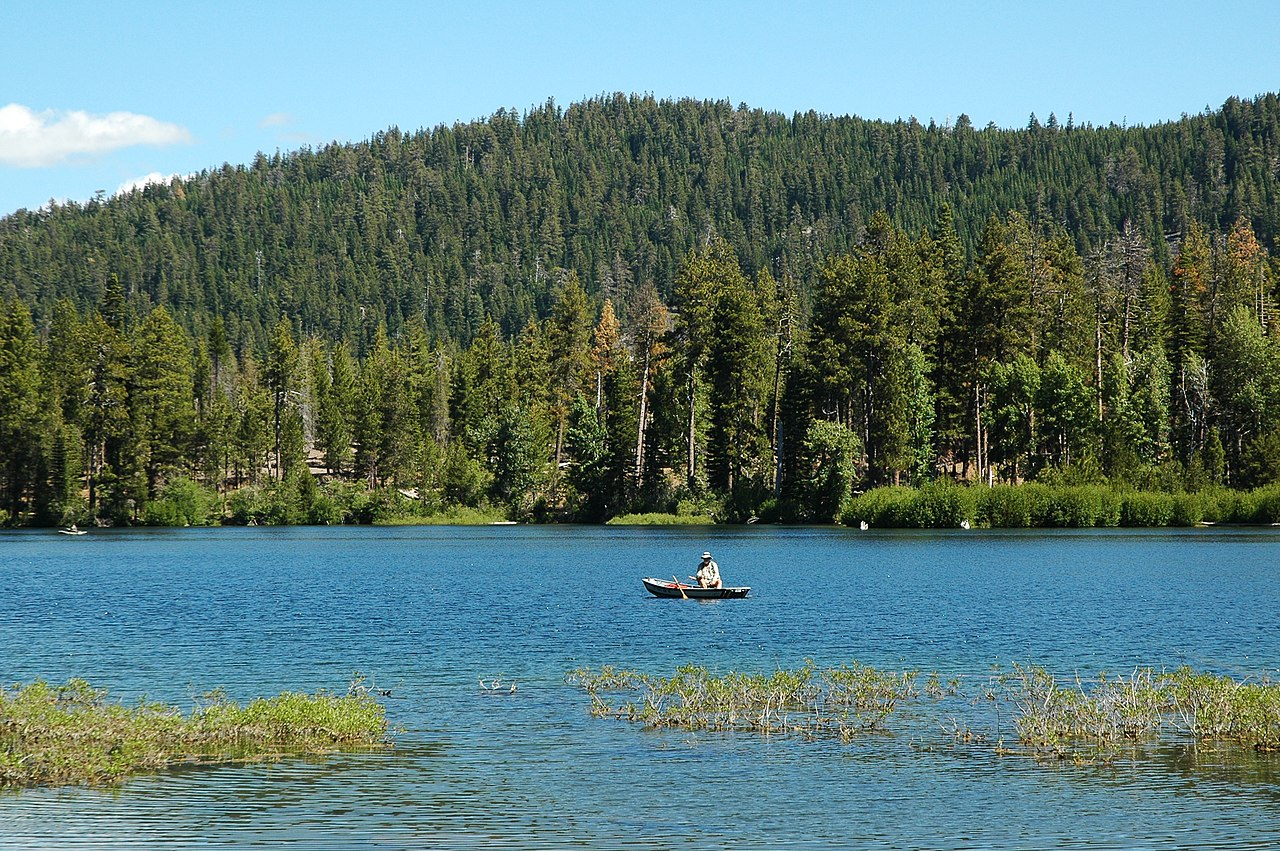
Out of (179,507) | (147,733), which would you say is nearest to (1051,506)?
(179,507)

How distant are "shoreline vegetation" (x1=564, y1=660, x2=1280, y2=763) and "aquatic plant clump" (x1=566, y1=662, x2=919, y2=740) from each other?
0.03 meters

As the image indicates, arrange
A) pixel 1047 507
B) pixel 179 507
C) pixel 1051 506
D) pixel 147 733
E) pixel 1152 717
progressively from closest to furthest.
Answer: pixel 147 733, pixel 1152 717, pixel 1047 507, pixel 1051 506, pixel 179 507

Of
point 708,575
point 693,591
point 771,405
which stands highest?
point 771,405

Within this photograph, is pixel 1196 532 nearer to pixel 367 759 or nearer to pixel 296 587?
pixel 296 587

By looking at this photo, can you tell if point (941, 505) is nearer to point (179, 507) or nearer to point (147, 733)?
point (179, 507)

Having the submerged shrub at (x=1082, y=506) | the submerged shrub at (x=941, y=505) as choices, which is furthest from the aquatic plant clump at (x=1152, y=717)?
the submerged shrub at (x=1082, y=506)

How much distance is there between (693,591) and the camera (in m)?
49.3

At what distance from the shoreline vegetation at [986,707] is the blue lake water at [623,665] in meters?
0.69

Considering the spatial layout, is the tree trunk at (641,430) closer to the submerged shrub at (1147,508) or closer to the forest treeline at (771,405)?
the forest treeline at (771,405)

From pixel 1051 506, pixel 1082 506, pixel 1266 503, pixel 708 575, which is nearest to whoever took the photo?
pixel 708 575

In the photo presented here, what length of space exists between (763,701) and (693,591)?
2256cm

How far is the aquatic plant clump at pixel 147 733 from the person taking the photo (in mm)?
20125

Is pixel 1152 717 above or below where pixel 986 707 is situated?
above

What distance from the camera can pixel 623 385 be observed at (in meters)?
116
